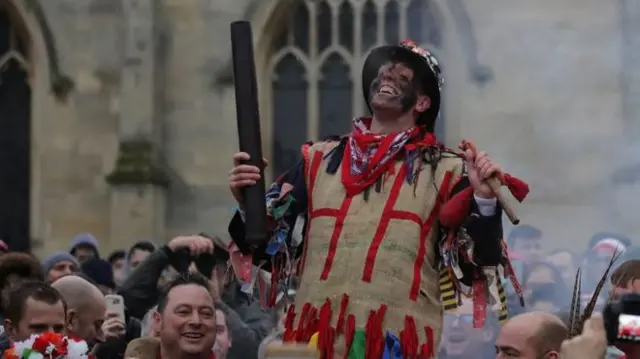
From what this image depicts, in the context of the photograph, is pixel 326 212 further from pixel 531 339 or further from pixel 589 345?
pixel 589 345

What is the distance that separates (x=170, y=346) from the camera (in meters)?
5.45

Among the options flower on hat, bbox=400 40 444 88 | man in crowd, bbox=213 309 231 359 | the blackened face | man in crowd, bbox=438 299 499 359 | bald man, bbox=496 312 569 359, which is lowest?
man in crowd, bbox=438 299 499 359

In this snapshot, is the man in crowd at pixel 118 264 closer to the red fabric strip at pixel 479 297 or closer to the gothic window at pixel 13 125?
the gothic window at pixel 13 125

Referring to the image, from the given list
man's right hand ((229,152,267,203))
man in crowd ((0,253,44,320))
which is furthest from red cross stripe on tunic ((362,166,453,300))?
man in crowd ((0,253,44,320))

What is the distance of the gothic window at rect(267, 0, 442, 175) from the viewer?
14.1 metres

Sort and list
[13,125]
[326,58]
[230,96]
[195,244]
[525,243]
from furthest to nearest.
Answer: [13,125] < [326,58] < [230,96] < [525,243] < [195,244]

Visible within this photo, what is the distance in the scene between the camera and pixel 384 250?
4496 mm

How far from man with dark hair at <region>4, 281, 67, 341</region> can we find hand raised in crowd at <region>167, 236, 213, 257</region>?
1.10m

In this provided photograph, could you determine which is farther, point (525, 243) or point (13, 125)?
point (13, 125)

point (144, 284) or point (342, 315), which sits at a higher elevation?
point (342, 315)

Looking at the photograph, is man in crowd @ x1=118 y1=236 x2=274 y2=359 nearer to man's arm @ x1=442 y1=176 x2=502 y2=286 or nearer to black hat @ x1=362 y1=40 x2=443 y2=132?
black hat @ x1=362 y1=40 x2=443 y2=132

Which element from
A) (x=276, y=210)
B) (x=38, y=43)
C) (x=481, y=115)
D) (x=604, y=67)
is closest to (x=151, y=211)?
(x=38, y=43)

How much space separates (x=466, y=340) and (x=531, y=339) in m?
2.22

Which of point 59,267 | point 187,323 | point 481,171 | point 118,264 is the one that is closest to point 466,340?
point 187,323
